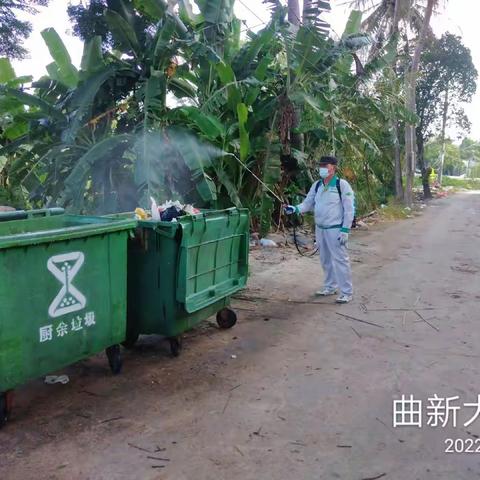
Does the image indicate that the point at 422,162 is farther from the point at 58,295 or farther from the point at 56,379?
the point at 58,295

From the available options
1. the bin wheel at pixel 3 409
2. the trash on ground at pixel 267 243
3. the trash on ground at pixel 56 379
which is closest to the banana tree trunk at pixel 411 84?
the trash on ground at pixel 267 243

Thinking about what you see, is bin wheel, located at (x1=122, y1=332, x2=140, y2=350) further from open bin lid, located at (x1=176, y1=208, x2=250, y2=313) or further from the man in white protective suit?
the man in white protective suit

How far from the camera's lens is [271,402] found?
374cm

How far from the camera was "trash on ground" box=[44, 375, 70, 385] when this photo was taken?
4043 mm

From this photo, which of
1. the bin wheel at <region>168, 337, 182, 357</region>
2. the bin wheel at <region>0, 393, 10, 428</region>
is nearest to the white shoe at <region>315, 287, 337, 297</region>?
the bin wheel at <region>168, 337, 182, 357</region>

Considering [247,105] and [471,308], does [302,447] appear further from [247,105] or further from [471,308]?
[247,105]

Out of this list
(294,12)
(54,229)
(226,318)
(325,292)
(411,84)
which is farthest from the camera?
(411,84)

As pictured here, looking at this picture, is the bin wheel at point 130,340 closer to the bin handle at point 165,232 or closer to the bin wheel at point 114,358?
the bin wheel at point 114,358

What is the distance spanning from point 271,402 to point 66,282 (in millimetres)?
1622

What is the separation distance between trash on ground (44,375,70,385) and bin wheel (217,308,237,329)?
1718 mm

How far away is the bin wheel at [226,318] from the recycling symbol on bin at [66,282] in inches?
74.7

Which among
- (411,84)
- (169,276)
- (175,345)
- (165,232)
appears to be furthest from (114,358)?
(411,84)

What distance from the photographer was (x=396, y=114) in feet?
39.5

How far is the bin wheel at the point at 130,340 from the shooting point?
179 inches
